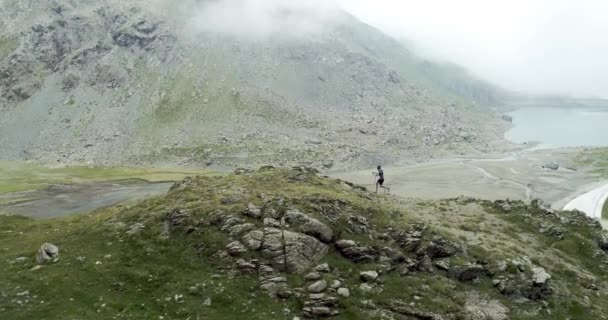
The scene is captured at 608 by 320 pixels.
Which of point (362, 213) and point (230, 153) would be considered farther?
point (230, 153)

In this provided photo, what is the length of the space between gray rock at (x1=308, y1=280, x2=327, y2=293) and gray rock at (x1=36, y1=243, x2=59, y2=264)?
72.8 feet

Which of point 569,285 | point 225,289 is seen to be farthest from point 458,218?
point 225,289

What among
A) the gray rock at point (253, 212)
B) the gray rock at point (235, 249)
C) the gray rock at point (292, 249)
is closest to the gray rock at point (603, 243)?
the gray rock at point (292, 249)

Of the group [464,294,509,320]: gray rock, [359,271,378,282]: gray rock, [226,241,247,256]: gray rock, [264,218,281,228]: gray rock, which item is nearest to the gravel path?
[464,294,509,320]: gray rock

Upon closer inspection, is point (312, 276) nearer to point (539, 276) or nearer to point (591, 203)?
point (539, 276)

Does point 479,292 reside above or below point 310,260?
below

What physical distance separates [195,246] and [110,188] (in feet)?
299

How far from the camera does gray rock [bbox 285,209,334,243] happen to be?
4362 centimetres

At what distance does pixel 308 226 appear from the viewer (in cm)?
4391

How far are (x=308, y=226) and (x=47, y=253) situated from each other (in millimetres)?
22931

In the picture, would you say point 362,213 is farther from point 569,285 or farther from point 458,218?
point 569,285

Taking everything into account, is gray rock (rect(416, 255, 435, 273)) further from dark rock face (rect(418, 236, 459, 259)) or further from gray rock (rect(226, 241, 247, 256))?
gray rock (rect(226, 241, 247, 256))

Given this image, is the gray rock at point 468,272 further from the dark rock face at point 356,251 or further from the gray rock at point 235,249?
the gray rock at point 235,249

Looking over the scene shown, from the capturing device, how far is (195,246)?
42.2 meters
